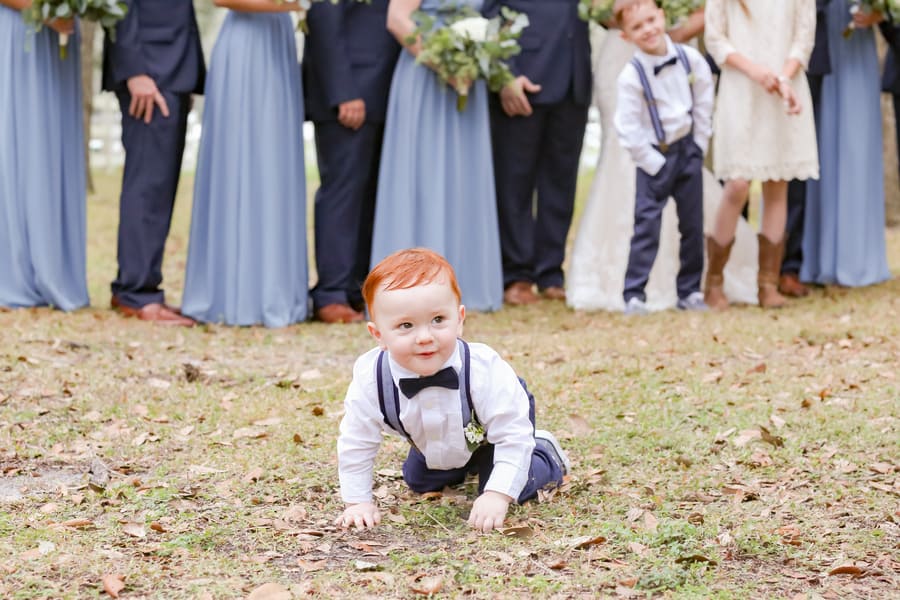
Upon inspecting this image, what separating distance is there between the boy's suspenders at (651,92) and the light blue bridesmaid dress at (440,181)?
1.06 m

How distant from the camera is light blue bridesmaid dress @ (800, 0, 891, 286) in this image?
28.6 ft

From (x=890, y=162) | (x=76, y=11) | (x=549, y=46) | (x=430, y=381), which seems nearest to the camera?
(x=430, y=381)

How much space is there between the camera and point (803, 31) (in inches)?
311

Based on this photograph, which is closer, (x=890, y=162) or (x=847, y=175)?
(x=847, y=175)

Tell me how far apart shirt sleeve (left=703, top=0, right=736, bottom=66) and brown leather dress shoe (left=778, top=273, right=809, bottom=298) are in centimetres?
172

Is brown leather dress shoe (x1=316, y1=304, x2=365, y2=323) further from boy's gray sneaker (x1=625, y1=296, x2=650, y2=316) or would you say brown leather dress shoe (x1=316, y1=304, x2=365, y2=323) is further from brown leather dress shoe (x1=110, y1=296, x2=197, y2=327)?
boy's gray sneaker (x1=625, y1=296, x2=650, y2=316)

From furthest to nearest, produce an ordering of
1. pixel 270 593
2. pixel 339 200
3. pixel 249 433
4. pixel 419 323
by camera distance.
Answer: pixel 339 200
pixel 249 433
pixel 419 323
pixel 270 593

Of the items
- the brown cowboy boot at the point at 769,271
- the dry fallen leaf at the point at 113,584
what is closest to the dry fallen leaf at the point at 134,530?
the dry fallen leaf at the point at 113,584

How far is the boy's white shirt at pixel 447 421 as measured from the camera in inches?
151

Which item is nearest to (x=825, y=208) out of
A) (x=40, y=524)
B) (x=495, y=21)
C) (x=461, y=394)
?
(x=495, y=21)

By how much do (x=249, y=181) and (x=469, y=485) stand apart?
3916 millimetres

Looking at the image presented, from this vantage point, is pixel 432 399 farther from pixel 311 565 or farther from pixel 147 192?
pixel 147 192

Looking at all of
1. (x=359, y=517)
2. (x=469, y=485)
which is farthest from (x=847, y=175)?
(x=359, y=517)

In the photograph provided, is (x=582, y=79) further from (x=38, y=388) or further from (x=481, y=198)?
(x=38, y=388)
